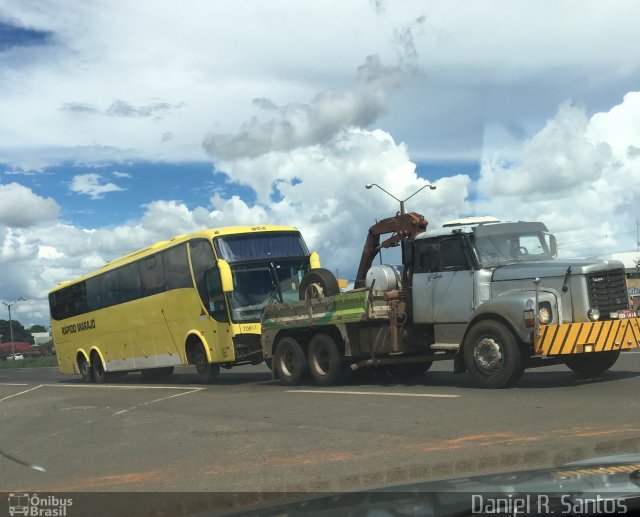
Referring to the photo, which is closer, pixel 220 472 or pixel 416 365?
pixel 220 472

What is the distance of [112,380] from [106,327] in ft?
8.10

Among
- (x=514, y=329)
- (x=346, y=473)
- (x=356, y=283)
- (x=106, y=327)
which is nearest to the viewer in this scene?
(x=346, y=473)

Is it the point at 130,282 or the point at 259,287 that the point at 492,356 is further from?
the point at 130,282

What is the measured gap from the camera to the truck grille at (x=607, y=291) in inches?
425

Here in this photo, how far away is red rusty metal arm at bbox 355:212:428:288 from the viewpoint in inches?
554

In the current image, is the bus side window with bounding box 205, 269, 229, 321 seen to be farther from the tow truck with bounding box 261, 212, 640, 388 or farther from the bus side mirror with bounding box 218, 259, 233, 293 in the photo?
the tow truck with bounding box 261, 212, 640, 388

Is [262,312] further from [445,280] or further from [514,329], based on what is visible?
[514,329]

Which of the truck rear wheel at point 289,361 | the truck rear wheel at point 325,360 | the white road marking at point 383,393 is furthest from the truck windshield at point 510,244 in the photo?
the truck rear wheel at point 289,361

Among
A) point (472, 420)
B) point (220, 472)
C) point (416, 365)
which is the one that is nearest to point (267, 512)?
point (220, 472)

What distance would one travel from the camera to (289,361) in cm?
1494

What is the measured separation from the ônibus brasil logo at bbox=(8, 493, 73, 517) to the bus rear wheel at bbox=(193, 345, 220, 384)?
10.9m

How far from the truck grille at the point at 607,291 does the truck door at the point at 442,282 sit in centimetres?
187

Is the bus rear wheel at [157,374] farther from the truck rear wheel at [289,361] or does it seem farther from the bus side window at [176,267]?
the truck rear wheel at [289,361]

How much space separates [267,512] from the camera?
362 centimetres
